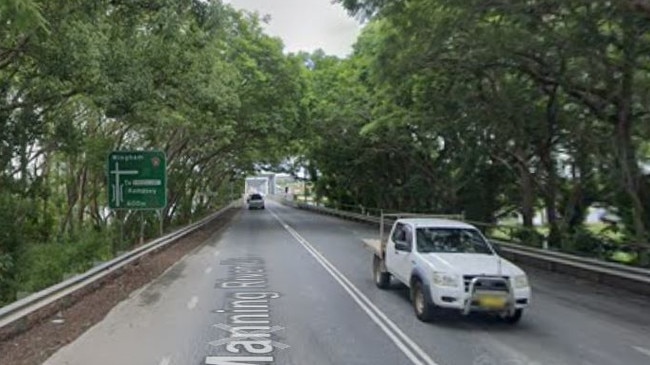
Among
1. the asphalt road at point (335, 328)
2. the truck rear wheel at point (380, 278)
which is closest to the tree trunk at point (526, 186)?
the asphalt road at point (335, 328)

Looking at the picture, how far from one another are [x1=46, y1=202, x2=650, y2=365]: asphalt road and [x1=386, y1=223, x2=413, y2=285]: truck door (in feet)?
1.89

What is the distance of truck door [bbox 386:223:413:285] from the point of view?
1352cm

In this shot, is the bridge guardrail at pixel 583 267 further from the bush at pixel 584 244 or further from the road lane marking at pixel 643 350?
the road lane marking at pixel 643 350

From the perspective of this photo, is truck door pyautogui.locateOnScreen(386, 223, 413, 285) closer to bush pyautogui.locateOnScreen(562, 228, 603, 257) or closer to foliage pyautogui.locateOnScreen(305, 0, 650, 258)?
foliage pyautogui.locateOnScreen(305, 0, 650, 258)

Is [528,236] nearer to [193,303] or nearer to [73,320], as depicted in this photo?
[193,303]

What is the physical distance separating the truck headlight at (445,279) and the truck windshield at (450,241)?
1426 millimetres

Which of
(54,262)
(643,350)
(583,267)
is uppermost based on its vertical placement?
(583,267)

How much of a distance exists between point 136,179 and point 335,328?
1232cm

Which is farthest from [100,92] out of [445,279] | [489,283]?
[489,283]

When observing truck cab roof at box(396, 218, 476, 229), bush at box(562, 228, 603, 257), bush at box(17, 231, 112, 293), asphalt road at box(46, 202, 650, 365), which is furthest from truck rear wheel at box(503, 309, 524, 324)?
bush at box(17, 231, 112, 293)

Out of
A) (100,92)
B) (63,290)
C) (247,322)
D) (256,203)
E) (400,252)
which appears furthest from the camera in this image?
(256,203)

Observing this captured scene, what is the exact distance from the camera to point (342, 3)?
619 inches

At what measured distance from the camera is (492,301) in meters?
11.3

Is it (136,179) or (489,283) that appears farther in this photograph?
(136,179)
